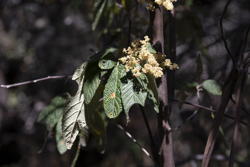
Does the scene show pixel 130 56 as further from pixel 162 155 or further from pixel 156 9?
pixel 162 155

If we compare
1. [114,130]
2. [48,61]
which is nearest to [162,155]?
[114,130]

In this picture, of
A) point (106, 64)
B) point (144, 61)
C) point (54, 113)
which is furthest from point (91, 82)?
point (54, 113)

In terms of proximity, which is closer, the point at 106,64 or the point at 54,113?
the point at 106,64

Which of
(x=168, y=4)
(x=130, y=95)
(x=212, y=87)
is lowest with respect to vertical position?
(x=212, y=87)

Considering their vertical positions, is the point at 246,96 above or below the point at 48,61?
below

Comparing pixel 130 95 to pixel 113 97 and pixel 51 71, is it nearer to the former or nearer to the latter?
pixel 113 97
